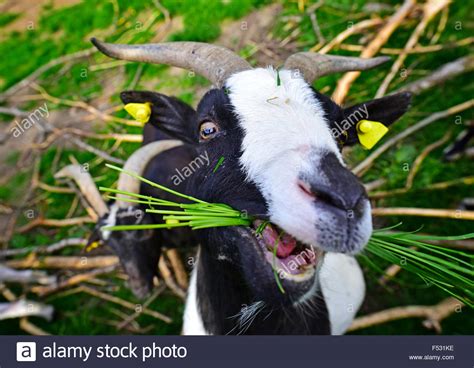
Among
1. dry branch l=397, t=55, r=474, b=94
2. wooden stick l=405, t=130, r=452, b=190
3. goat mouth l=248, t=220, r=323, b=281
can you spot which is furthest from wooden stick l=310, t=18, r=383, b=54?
goat mouth l=248, t=220, r=323, b=281

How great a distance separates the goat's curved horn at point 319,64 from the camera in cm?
256

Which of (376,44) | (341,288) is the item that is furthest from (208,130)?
(376,44)

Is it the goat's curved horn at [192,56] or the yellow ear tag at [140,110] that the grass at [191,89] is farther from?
the yellow ear tag at [140,110]


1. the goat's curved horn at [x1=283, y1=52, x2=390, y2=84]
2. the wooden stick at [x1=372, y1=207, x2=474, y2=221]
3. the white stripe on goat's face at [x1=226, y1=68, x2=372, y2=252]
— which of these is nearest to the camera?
the white stripe on goat's face at [x1=226, y1=68, x2=372, y2=252]

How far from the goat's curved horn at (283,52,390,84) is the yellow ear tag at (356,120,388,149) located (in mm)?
406

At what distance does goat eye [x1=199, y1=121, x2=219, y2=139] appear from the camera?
219 centimetres

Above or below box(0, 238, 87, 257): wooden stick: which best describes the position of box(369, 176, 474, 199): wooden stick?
above

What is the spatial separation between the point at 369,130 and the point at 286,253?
3.15 ft

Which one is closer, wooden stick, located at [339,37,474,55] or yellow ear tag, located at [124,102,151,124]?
yellow ear tag, located at [124,102,151,124]

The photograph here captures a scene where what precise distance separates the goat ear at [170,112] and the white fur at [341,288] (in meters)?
1.36

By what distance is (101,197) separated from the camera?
4410mm

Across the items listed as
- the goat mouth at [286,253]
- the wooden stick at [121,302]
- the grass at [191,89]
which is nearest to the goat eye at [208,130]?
the goat mouth at [286,253]

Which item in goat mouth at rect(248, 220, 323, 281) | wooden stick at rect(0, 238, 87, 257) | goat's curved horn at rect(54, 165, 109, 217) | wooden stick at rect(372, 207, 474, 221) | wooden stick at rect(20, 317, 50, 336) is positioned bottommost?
wooden stick at rect(20, 317, 50, 336)

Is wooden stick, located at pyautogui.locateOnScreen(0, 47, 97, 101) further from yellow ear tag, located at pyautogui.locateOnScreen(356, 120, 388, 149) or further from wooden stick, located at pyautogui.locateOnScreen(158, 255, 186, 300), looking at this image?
yellow ear tag, located at pyautogui.locateOnScreen(356, 120, 388, 149)
